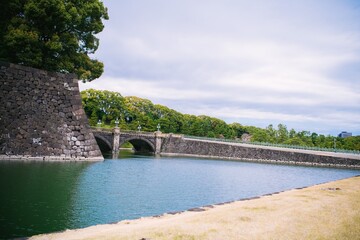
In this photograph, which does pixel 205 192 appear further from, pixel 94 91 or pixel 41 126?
pixel 94 91

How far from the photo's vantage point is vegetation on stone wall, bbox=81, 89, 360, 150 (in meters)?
72.6

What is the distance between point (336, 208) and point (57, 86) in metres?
24.7

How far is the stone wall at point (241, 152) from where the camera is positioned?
53675 millimetres

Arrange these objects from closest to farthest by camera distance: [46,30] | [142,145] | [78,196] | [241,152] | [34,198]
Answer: [34,198] < [78,196] < [46,30] < [241,152] < [142,145]

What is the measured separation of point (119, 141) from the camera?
161 ft

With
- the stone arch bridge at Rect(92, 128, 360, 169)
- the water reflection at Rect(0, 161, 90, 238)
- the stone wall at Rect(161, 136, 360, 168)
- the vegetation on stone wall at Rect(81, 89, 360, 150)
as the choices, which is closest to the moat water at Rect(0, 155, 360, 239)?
the water reflection at Rect(0, 161, 90, 238)

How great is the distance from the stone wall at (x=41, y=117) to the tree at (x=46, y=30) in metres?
1.59

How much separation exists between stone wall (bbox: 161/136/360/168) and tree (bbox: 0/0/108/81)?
109 feet

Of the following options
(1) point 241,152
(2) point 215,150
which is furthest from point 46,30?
(1) point 241,152

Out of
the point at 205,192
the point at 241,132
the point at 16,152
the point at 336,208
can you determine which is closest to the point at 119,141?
the point at 16,152

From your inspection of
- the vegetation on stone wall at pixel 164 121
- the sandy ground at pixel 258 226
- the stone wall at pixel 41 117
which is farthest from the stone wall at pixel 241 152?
the sandy ground at pixel 258 226

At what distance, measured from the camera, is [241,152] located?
59125 mm

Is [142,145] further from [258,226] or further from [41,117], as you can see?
[258,226]

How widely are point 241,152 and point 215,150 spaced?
5376 millimetres
